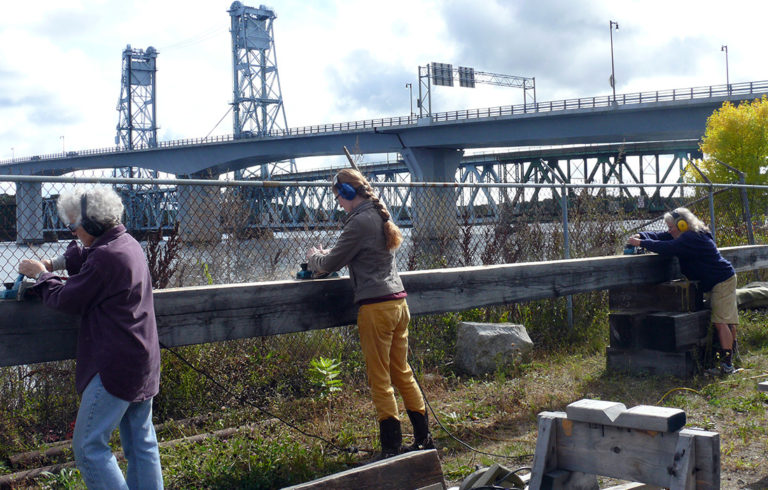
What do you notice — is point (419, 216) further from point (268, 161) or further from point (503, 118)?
point (268, 161)

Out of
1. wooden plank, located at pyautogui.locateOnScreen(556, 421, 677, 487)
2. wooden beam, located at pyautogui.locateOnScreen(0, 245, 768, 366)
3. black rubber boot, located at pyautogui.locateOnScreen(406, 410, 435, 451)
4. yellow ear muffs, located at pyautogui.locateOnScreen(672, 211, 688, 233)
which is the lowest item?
black rubber boot, located at pyautogui.locateOnScreen(406, 410, 435, 451)

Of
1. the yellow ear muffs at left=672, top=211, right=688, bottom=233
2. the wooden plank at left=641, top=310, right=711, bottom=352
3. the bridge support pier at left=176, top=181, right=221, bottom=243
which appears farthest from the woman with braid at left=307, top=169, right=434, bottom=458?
the yellow ear muffs at left=672, top=211, right=688, bottom=233

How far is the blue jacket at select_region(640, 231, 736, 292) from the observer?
691 centimetres

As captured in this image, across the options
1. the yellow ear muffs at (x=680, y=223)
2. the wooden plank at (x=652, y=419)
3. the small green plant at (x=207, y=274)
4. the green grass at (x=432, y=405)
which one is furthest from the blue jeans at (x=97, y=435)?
the yellow ear muffs at (x=680, y=223)

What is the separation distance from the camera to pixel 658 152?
170 ft

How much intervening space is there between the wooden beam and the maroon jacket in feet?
1.04

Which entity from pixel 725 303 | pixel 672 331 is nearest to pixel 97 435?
pixel 672 331

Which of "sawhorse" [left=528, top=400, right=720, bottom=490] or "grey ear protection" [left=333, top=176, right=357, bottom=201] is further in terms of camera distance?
"grey ear protection" [left=333, top=176, right=357, bottom=201]

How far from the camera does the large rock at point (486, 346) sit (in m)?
6.99

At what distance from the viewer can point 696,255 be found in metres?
6.98

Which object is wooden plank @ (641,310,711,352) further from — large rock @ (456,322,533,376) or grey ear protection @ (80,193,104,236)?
grey ear protection @ (80,193,104,236)

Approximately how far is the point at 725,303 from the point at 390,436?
13.4 ft

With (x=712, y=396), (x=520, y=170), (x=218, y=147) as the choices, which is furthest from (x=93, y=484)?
(x=218, y=147)

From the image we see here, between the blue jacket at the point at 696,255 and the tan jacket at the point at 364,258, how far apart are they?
11.2 ft
